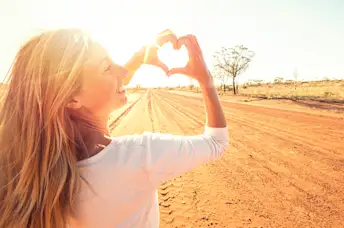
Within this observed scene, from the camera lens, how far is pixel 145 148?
2.81 ft

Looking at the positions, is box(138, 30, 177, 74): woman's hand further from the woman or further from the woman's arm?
the woman

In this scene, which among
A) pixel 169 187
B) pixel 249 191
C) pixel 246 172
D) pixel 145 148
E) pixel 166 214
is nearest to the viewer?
pixel 145 148

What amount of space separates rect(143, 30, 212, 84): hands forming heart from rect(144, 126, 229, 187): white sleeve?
0.93ft

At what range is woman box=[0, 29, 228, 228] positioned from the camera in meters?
Result: 0.86

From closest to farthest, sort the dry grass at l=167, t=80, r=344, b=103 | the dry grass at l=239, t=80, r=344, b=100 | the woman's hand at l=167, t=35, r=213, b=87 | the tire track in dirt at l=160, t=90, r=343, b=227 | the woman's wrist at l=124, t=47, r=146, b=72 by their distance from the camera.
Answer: the woman's hand at l=167, t=35, r=213, b=87 → the woman's wrist at l=124, t=47, r=146, b=72 → the tire track in dirt at l=160, t=90, r=343, b=227 → the dry grass at l=167, t=80, r=344, b=103 → the dry grass at l=239, t=80, r=344, b=100

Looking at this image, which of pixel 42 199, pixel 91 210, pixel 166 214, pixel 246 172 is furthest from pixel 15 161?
pixel 246 172

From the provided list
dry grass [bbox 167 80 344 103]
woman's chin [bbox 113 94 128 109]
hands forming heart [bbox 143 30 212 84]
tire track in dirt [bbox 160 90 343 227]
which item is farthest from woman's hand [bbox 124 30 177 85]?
dry grass [bbox 167 80 344 103]

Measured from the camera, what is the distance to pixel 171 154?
85 centimetres

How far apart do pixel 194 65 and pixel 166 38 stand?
16 centimetres

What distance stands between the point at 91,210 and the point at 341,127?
11.1 m

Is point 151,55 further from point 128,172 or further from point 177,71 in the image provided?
point 128,172

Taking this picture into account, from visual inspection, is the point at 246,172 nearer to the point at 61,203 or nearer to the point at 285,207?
the point at 285,207

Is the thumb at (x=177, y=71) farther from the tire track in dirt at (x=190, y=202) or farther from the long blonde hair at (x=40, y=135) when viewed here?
the tire track in dirt at (x=190, y=202)

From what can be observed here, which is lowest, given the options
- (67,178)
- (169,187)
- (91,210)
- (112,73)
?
(169,187)
